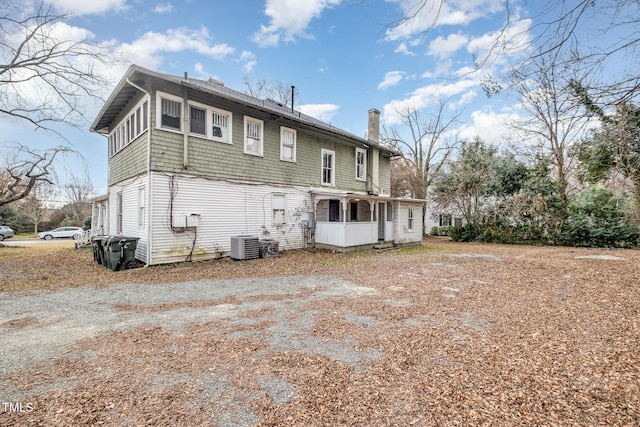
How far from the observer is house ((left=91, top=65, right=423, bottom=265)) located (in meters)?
8.84

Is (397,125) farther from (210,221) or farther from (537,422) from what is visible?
(537,422)

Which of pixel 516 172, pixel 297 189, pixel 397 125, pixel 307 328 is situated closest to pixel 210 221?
pixel 297 189

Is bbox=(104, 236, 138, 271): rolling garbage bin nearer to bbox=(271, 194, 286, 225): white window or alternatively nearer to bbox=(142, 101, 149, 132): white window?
bbox=(142, 101, 149, 132): white window

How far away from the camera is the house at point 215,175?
8.84 metres

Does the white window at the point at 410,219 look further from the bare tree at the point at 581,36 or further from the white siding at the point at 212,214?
the bare tree at the point at 581,36

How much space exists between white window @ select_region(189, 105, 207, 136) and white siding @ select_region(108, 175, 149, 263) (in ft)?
7.25

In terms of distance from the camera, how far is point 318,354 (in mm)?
3213

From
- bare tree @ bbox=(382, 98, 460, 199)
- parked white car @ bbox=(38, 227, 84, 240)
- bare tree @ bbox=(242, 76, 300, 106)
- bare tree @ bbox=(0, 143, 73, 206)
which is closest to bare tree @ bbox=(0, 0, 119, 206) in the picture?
bare tree @ bbox=(0, 143, 73, 206)

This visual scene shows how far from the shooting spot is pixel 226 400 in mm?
2393

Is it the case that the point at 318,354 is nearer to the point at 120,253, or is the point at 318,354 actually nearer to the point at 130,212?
the point at 120,253

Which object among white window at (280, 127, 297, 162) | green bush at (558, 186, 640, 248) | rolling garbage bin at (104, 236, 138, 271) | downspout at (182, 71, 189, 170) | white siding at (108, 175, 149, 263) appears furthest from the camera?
green bush at (558, 186, 640, 248)

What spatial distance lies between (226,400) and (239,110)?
10.0 meters

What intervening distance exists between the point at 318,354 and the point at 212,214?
785 centimetres

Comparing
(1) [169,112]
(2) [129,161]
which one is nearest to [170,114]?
(1) [169,112]
